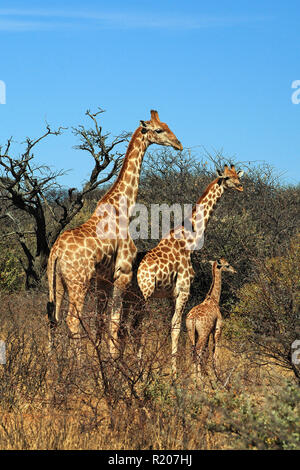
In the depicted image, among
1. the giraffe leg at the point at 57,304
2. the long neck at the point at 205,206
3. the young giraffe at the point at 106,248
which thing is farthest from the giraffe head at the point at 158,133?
the giraffe leg at the point at 57,304

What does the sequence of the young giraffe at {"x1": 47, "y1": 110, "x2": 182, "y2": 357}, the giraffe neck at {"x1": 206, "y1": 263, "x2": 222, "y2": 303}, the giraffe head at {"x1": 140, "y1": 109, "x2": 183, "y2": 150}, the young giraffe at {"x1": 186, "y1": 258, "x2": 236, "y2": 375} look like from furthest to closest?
the giraffe neck at {"x1": 206, "y1": 263, "x2": 222, "y2": 303}, the giraffe head at {"x1": 140, "y1": 109, "x2": 183, "y2": 150}, the young giraffe at {"x1": 186, "y1": 258, "x2": 236, "y2": 375}, the young giraffe at {"x1": 47, "y1": 110, "x2": 182, "y2": 357}

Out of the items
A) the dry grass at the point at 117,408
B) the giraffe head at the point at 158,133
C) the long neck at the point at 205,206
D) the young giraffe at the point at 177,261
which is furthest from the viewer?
the long neck at the point at 205,206

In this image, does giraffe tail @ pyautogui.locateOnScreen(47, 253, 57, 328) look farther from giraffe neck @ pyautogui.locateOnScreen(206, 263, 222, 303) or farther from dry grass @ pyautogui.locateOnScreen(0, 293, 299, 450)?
giraffe neck @ pyautogui.locateOnScreen(206, 263, 222, 303)

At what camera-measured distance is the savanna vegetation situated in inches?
221

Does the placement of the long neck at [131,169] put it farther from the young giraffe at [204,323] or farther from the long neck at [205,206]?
the young giraffe at [204,323]

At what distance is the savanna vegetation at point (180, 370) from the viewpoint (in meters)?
5.61

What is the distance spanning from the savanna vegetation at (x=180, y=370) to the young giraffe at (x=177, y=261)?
0.26m

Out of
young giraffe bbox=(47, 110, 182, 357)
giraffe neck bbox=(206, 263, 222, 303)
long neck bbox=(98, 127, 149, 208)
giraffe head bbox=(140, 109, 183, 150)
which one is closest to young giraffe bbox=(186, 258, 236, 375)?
giraffe neck bbox=(206, 263, 222, 303)

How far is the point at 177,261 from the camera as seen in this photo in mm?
9266

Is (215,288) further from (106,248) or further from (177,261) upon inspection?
(106,248)

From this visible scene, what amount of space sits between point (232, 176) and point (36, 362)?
440 cm

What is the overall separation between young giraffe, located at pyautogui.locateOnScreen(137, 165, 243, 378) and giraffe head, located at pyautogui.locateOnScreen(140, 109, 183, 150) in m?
1.25

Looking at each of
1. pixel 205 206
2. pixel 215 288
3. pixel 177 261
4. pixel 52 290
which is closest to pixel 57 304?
pixel 52 290

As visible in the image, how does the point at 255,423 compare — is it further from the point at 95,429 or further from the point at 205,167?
the point at 205,167
